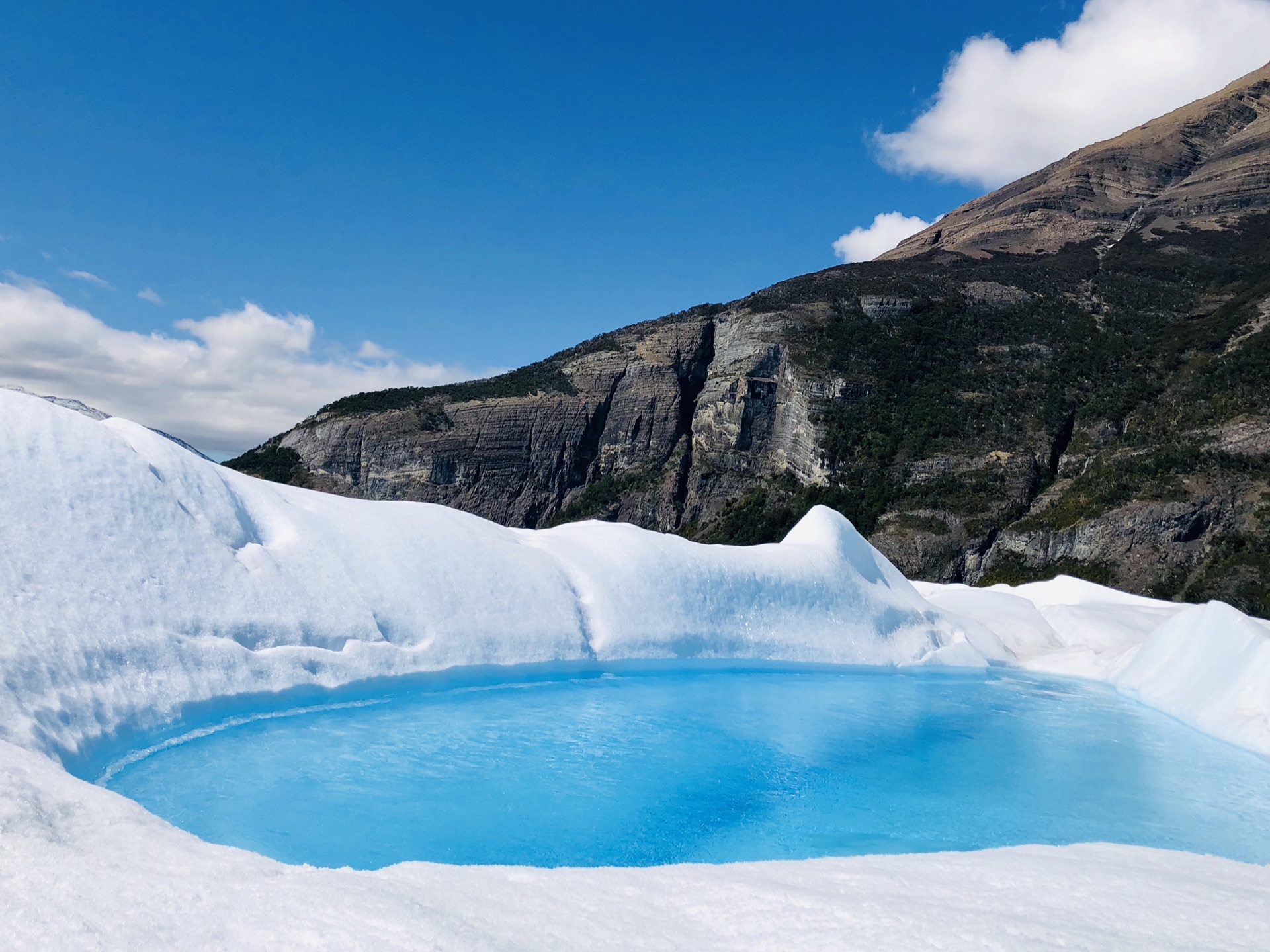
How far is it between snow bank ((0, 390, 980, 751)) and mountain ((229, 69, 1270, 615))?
25.5 m

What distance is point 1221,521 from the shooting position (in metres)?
33.8


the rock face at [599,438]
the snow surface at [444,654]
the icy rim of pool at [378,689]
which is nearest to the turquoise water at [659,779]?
the icy rim of pool at [378,689]

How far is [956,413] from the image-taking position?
4747 centimetres

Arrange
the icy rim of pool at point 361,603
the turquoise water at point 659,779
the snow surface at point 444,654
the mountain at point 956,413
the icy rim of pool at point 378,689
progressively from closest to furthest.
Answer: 1. the snow surface at point 444,654
2. the turquoise water at point 659,779
3. the icy rim of pool at point 378,689
4. the icy rim of pool at point 361,603
5. the mountain at point 956,413

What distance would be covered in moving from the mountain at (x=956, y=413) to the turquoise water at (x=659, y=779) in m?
26.3

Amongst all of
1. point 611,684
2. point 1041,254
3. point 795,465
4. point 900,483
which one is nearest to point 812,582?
point 611,684

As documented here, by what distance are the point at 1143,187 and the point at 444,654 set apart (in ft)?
280

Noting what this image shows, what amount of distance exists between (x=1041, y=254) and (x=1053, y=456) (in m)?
30.1

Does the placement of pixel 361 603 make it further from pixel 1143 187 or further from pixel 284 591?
pixel 1143 187

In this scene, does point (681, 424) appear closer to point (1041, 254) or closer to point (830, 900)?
point (1041, 254)

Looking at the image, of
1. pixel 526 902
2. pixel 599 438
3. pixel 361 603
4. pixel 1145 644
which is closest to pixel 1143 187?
pixel 599 438

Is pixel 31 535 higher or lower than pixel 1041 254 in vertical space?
lower

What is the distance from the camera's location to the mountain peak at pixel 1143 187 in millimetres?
65562

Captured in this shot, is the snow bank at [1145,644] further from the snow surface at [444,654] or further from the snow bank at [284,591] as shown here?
the snow bank at [284,591]
